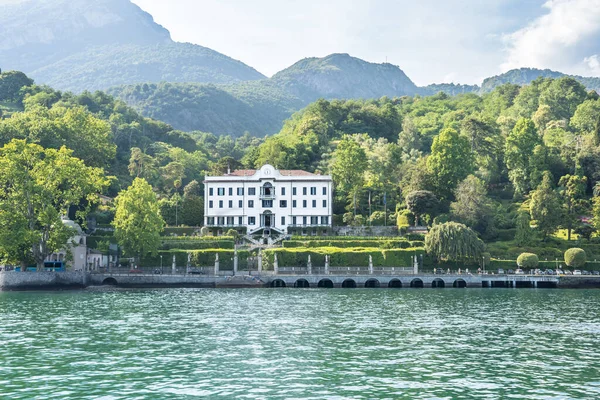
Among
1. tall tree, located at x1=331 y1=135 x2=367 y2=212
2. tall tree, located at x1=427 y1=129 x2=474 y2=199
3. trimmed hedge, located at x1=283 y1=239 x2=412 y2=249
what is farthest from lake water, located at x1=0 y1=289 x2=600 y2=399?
tall tree, located at x1=331 y1=135 x2=367 y2=212

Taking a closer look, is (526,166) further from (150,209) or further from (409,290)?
(150,209)

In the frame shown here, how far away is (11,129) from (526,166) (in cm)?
7989

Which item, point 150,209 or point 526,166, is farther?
point 526,166

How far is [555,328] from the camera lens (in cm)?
4650

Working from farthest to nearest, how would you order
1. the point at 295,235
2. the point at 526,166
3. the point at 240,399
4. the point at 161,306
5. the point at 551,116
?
the point at 551,116
the point at 526,166
the point at 295,235
the point at 161,306
the point at 240,399

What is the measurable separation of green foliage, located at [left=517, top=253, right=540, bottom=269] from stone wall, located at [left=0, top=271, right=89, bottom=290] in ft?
171

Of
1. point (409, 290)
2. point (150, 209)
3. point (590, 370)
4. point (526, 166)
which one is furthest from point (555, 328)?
point (526, 166)

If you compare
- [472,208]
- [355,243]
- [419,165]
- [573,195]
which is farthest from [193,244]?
[573,195]

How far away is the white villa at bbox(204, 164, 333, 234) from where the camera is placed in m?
109

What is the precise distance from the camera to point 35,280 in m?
77.4

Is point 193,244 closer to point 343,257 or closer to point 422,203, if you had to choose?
point 343,257

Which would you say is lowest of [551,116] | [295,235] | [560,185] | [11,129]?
[295,235]

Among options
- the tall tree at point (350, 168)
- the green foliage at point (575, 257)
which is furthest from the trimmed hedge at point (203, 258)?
the green foliage at point (575, 257)

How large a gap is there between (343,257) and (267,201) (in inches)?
928
